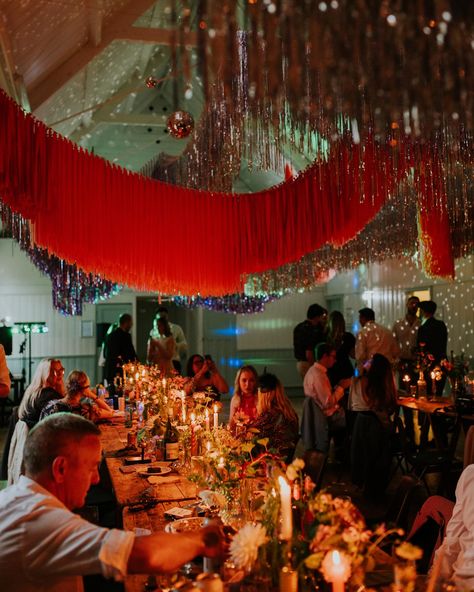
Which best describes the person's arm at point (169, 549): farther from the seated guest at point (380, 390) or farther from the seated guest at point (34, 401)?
the seated guest at point (380, 390)

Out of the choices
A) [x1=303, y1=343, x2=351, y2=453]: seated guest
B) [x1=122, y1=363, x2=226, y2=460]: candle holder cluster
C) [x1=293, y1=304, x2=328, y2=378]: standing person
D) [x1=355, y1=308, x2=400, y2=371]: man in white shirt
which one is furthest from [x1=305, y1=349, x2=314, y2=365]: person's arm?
[x1=122, y1=363, x2=226, y2=460]: candle holder cluster

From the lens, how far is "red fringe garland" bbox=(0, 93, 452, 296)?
10.4 feet

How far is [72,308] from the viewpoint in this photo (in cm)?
1055

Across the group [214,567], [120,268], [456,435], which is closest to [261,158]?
[120,268]

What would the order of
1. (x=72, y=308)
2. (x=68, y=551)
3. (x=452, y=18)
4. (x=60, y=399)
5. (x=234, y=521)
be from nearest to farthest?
(x=452, y=18) → (x=68, y=551) → (x=234, y=521) → (x=60, y=399) → (x=72, y=308)

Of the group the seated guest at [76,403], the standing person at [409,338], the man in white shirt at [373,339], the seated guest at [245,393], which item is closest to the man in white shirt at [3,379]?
the seated guest at [76,403]

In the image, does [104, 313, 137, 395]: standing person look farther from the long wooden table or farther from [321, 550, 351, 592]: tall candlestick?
[321, 550, 351, 592]: tall candlestick

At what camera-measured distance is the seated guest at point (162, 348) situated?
962 centimetres

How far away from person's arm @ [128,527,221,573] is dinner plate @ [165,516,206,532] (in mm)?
739

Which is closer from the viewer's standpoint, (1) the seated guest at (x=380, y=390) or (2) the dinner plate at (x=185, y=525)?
(2) the dinner plate at (x=185, y=525)

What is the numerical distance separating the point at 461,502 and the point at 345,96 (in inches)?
65.7

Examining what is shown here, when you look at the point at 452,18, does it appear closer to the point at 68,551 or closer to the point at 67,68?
the point at 68,551

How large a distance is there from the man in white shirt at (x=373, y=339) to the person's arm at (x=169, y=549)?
6675 mm

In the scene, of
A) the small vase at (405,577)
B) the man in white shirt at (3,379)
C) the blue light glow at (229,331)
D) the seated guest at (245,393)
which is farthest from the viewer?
the blue light glow at (229,331)
